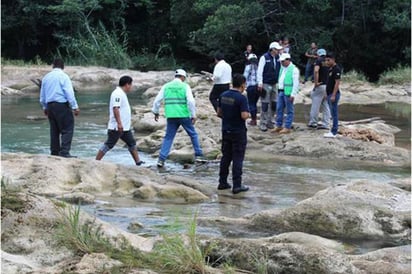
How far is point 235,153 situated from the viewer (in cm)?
923

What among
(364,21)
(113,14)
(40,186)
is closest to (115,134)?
(40,186)

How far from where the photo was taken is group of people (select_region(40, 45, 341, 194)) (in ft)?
30.2

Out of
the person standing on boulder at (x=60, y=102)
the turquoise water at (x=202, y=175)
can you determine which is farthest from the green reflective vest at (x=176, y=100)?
the person standing on boulder at (x=60, y=102)

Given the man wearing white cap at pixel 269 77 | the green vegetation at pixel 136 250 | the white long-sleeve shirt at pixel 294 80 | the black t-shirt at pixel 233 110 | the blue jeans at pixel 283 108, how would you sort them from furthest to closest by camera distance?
the man wearing white cap at pixel 269 77, the blue jeans at pixel 283 108, the white long-sleeve shirt at pixel 294 80, the black t-shirt at pixel 233 110, the green vegetation at pixel 136 250

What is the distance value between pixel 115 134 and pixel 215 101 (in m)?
3.66

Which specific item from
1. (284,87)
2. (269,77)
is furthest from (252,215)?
(269,77)

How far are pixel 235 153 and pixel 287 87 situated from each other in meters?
4.58

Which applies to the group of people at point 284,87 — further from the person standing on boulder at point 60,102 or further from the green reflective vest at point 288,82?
the person standing on boulder at point 60,102

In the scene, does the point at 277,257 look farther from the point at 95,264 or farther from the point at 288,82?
the point at 288,82

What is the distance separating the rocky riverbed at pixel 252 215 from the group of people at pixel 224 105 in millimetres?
475

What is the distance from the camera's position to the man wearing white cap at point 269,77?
14.0m

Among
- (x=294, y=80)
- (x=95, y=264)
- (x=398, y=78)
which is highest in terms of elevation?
(x=294, y=80)

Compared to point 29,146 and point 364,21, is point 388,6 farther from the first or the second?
point 29,146

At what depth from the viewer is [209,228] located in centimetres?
721
